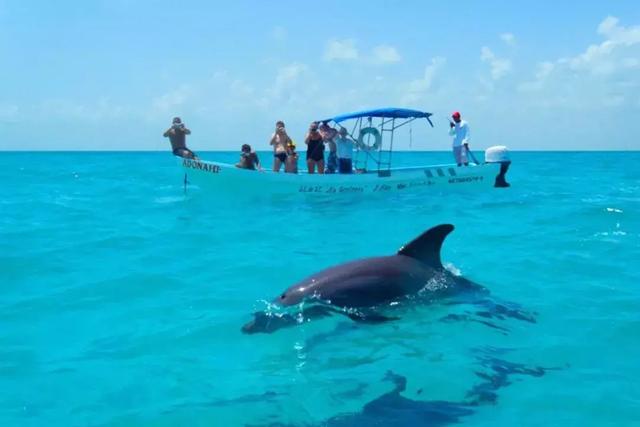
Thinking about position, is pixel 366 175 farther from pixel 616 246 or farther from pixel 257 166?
pixel 616 246

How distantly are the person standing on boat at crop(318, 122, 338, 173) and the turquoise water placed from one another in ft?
25.1

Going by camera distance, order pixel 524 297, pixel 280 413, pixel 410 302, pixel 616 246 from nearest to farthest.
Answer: pixel 280 413, pixel 410 302, pixel 524 297, pixel 616 246

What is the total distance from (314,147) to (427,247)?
47.9 feet

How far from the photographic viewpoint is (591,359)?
6961mm

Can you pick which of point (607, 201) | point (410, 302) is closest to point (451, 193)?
point (607, 201)

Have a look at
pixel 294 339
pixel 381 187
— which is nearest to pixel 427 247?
pixel 294 339

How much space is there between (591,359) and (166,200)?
19583mm

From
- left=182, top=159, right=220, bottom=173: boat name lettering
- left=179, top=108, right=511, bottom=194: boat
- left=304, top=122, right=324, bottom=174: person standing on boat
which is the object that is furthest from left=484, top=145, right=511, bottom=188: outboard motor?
left=182, top=159, right=220, bottom=173: boat name lettering

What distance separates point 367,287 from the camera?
23.9 ft

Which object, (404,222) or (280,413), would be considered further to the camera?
(404,222)

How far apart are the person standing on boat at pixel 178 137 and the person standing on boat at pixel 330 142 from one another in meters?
4.93

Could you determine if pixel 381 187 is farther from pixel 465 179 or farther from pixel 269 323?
pixel 269 323

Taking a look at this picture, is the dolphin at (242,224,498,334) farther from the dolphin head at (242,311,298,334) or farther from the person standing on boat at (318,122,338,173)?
the person standing on boat at (318,122,338,173)

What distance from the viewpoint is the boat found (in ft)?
70.4
